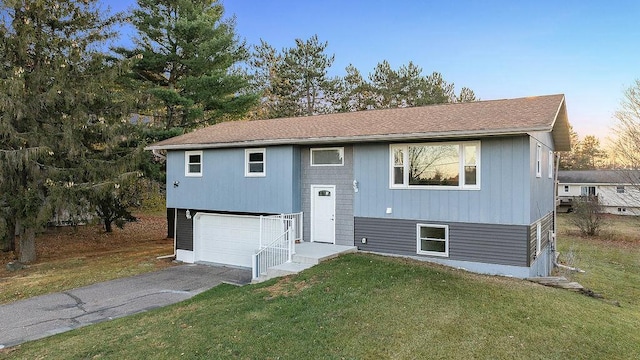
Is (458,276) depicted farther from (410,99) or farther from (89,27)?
(410,99)

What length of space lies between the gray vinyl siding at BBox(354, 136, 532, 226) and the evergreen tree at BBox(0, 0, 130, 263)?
10.2 metres

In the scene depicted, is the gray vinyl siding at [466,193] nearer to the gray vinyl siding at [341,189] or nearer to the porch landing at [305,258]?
the gray vinyl siding at [341,189]

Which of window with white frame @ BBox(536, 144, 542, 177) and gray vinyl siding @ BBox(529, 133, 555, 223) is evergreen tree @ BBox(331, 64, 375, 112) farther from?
window with white frame @ BBox(536, 144, 542, 177)

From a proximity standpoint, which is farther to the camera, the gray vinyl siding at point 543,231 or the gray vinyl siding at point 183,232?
the gray vinyl siding at point 183,232

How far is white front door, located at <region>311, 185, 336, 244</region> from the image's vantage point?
11.4 m

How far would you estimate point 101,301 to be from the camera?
372 inches

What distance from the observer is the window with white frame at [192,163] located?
13.7 m

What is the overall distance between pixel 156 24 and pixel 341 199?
1344 cm

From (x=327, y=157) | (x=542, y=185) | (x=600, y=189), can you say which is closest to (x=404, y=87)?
(x=600, y=189)

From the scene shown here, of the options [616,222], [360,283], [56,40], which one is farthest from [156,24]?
[616,222]

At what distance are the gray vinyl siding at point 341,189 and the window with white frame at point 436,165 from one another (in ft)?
4.40

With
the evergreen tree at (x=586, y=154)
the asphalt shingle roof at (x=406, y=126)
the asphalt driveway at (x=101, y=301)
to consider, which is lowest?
the asphalt driveway at (x=101, y=301)

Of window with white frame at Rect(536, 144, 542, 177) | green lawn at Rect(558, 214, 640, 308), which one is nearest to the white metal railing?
window with white frame at Rect(536, 144, 542, 177)

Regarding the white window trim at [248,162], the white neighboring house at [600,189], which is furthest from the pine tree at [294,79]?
the white neighboring house at [600,189]
